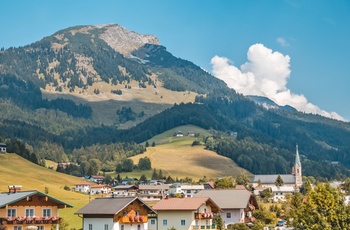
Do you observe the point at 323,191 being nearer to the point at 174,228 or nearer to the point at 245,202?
the point at 174,228

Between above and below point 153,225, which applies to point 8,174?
above

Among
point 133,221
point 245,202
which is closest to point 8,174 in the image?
point 245,202

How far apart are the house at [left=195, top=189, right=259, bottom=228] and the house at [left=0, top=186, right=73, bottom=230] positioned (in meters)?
40.1

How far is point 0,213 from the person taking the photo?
2667 inches

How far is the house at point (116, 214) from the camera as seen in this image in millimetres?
79875

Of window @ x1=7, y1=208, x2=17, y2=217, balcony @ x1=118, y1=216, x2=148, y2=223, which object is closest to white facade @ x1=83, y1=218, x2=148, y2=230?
balcony @ x1=118, y1=216, x2=148, y2=223

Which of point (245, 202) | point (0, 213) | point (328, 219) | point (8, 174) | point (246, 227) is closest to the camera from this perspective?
point (0, 213)

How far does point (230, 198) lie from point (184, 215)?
20831 millimetres

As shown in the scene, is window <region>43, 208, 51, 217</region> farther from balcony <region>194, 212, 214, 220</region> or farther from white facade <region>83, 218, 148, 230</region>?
balcony <region>194, 212, 214, 220</region>

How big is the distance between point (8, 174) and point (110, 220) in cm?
12913

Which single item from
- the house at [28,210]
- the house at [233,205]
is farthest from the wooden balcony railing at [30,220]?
the house at [233,205]

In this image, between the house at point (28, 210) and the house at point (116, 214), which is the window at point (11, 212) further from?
the house at point (116, 214)

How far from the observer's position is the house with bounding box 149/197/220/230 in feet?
294

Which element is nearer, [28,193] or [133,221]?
[28,193]
